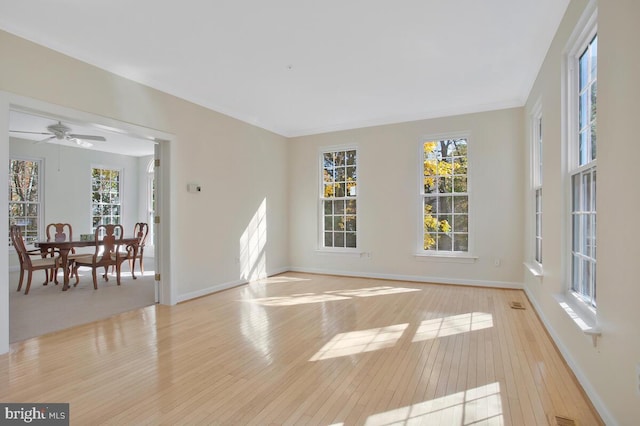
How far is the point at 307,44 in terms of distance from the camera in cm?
327

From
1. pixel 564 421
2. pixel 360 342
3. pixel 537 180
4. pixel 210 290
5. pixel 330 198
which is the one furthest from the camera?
pixel 330 198

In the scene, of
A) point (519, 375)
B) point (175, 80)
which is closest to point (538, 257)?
point (519, 375)

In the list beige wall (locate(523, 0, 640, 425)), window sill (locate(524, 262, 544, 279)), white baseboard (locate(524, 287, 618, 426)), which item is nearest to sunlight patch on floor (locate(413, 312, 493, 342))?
white baseboard (locate(524, 287, 618, 426))

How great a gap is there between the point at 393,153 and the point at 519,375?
413 cm

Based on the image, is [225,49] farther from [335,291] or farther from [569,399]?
[569,399]

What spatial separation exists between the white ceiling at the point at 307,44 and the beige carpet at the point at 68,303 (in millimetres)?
2803

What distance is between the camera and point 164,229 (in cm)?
433

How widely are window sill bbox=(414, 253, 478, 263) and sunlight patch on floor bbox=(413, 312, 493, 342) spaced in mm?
1608

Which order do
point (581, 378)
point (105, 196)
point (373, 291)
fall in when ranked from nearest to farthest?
1. point (581, 378)
2. point (373, 291)
3. point (105, 196)

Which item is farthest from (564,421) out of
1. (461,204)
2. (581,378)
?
(461,204)

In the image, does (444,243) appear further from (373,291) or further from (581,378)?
(581,378)

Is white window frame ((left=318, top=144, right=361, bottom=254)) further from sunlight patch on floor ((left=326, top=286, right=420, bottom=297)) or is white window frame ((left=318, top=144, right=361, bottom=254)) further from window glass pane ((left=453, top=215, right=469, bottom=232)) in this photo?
window glass pane ((left=453, top=215, right=469, bottom=232))

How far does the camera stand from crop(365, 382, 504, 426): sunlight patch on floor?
186 cm

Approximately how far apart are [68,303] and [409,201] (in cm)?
524
